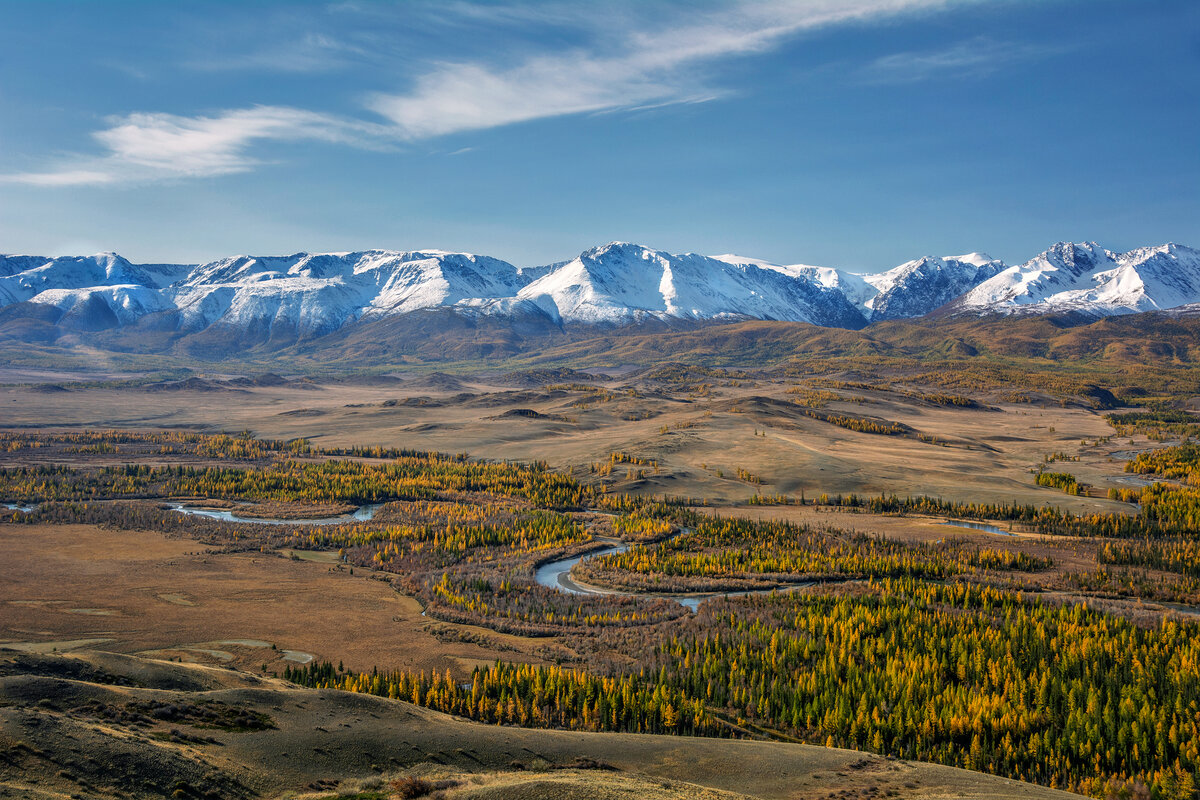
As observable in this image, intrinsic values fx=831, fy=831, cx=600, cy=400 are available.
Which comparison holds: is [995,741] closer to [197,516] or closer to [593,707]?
[593,707]

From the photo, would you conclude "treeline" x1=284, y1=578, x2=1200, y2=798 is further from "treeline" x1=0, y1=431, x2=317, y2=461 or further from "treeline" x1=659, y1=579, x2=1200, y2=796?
"treeline" x1=0, y1=431, x2=317, y2=461

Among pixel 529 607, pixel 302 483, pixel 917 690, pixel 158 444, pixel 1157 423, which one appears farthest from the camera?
pixel 1157 423

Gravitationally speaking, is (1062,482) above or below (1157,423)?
below

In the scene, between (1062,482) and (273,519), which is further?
(1062,482)

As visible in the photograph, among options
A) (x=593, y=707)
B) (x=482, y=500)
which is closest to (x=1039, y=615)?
(x=593, y=707)

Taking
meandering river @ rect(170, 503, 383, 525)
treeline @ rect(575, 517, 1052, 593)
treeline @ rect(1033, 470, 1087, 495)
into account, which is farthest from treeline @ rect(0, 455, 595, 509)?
treeline @ rect(1033, 470, 1087, 495)

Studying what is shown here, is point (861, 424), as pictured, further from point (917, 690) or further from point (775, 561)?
point (917, 690)

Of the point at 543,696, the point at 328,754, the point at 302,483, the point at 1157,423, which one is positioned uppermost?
the point at 1157,423

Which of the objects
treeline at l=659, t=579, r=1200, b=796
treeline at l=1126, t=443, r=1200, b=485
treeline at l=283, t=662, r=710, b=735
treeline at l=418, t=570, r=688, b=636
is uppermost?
treeline at l=1126, t=443, r=1200, b=485

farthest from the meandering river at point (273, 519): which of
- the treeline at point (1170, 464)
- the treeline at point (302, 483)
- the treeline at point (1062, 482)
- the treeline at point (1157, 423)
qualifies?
the treeline at point (1157, 423)

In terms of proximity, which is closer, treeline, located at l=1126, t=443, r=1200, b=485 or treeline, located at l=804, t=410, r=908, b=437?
treeline, located at l=1126, t=443, r=1200, b=485

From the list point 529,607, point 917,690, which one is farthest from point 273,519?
point 917,690

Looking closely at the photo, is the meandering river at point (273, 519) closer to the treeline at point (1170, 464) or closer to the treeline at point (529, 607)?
the treeline at point (529, 607)
